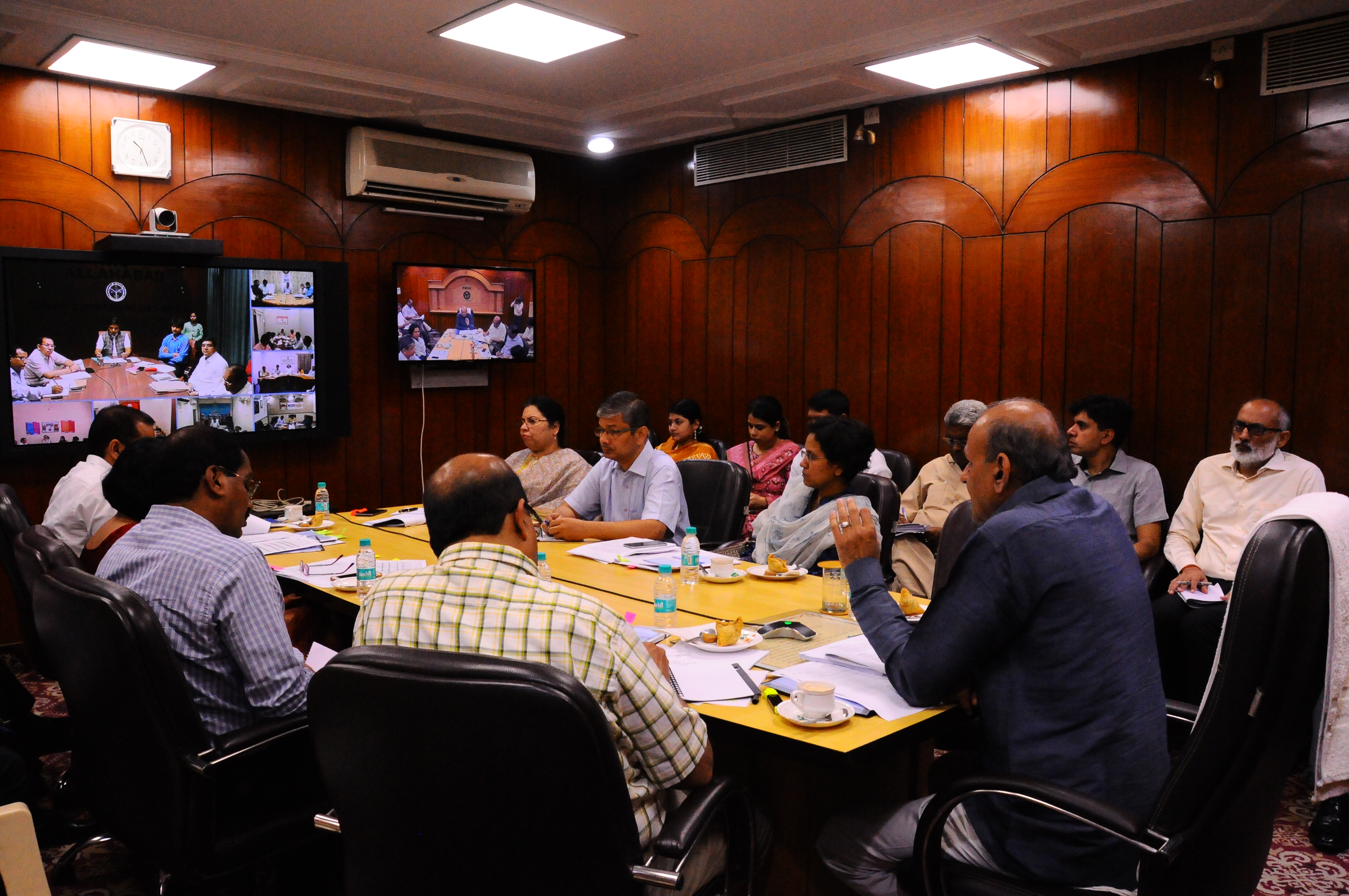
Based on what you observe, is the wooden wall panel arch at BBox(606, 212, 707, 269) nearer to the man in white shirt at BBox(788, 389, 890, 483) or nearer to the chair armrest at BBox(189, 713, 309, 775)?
the man in white shirt at BBox(788, 389, 890, 483)

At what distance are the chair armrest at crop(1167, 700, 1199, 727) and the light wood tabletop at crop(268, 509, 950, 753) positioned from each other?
493 mm

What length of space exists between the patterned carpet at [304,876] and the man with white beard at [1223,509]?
83cm

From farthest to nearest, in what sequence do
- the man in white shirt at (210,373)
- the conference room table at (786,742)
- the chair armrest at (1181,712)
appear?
the man in white shirt at (210,373)
the chair armrest at (1181,712)
the conference room table at (786,742)

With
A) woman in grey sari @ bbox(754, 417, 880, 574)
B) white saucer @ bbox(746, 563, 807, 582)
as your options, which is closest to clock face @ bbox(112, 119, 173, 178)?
woman in grey sari @ bbox(754, 417, 880, 574)

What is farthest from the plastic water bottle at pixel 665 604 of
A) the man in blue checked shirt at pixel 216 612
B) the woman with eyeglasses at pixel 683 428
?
the woman with eyeglasses at pixel 683 428

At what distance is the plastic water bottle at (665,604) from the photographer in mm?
2656

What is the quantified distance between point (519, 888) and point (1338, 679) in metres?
1.26

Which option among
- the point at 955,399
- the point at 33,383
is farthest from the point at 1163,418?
the point at 33,383

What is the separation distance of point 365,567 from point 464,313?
3.51 m

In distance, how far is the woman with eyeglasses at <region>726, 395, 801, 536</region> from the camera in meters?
5.21

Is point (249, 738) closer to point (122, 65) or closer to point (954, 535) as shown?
point (954, 535)

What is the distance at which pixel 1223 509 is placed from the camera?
13.3 feet

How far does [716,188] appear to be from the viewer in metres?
6.46

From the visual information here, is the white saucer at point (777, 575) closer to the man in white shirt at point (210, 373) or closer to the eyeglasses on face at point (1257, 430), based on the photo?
the eyeglasses on face at point (1257, 430)
